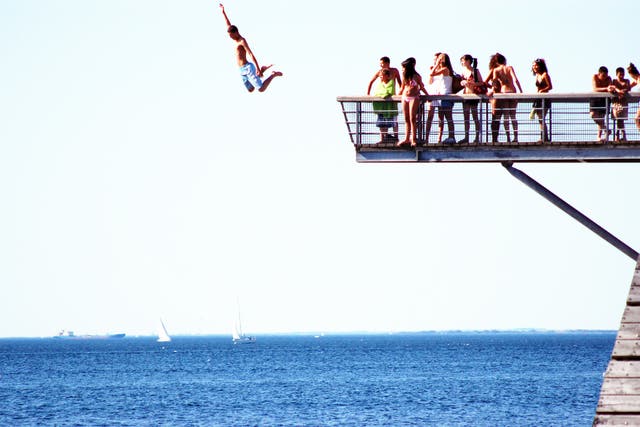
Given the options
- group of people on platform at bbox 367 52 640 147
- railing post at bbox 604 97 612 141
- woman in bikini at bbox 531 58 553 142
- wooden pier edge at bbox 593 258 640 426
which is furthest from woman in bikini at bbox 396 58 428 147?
wooden pier edge at bbox 593 258 640 426

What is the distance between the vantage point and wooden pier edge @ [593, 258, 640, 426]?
11.1m

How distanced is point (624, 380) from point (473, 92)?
8453mm

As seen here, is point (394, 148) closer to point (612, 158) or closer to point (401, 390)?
point (612, 158)

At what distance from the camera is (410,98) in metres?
18.3

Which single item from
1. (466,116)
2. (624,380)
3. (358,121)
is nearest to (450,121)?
(466,116)

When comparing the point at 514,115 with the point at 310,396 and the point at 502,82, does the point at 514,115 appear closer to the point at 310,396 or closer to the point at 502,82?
the point at 502,82

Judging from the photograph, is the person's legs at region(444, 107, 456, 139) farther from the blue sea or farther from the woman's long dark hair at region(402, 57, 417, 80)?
the blue sea

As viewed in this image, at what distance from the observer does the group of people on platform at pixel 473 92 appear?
18.1 m

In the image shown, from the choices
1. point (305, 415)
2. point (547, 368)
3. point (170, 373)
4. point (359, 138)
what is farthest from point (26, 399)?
point (359, 138)

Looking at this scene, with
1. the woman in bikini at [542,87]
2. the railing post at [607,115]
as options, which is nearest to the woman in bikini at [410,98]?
the woman in bikini at [542,87]

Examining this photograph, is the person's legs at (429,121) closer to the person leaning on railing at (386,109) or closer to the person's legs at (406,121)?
the person's legs at (406,121)

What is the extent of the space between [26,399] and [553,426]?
1855 inches

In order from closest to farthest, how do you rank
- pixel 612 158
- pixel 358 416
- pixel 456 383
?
pixel 612 158, pixel 358 416, pixel 456 383

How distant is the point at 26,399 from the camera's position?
9344 centimetres
